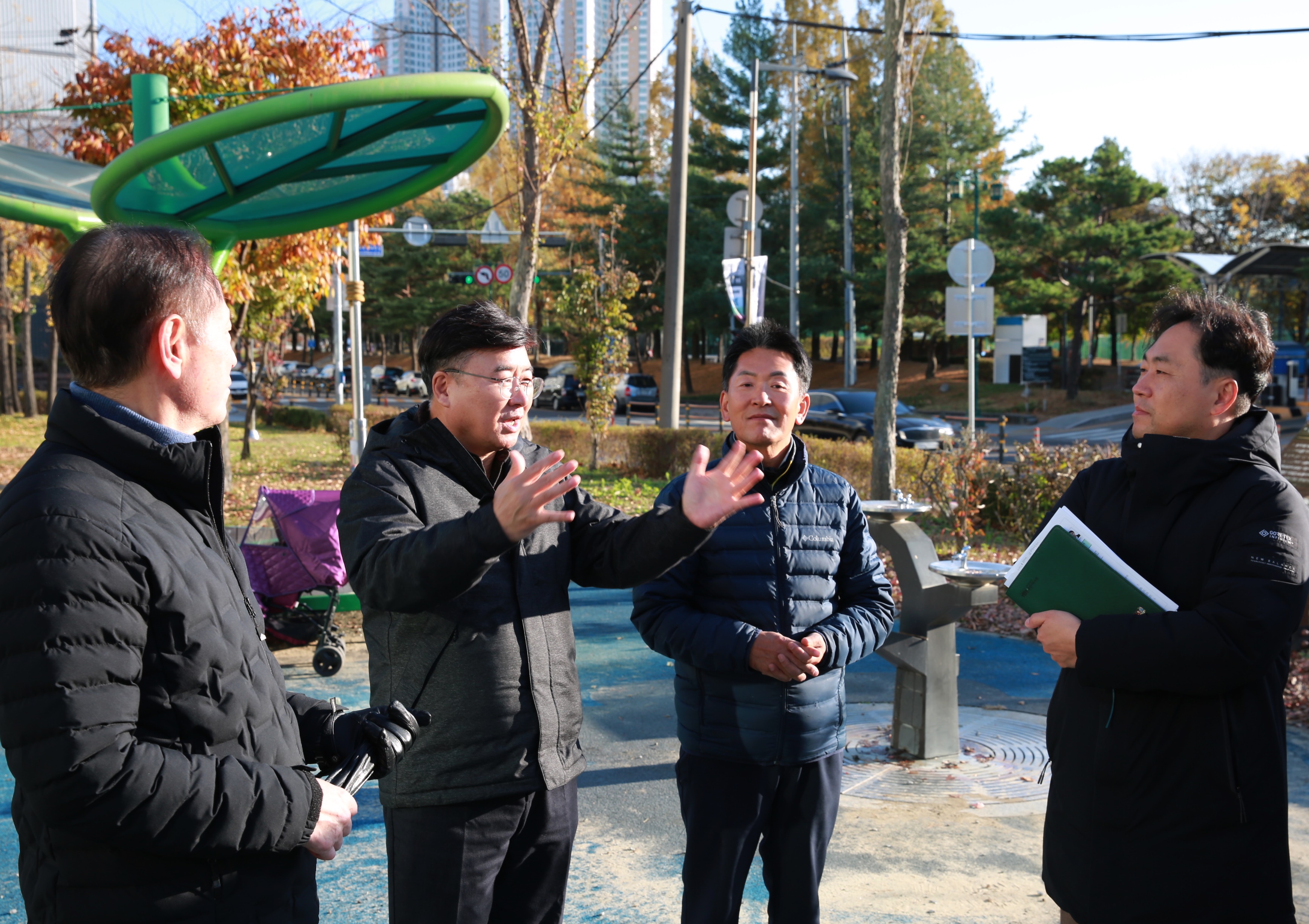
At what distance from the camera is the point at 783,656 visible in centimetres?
289

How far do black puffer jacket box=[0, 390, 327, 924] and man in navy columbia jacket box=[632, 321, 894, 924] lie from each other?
54.1 inches

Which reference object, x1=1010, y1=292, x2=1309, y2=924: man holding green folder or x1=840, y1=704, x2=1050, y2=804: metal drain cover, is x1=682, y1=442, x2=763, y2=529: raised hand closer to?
x1=1010, y1=292, x2=1309, y2=924: man holding green folder

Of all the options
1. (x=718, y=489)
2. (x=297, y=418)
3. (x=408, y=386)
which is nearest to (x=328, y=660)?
(x=718, y=489)

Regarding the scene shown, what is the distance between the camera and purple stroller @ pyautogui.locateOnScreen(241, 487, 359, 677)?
6.41 metres

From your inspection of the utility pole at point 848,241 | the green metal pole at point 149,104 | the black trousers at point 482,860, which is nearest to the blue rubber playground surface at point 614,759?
the black trousers at point 482,860

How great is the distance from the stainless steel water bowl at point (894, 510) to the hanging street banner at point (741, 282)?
11383 mm

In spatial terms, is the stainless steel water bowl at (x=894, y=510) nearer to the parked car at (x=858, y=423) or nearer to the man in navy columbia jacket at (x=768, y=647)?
the man in navy columbia jacket at (x=768, y=647)

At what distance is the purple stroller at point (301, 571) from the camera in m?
6.41

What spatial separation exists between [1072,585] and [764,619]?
0.87 m

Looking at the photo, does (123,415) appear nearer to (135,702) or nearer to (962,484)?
(135,702)

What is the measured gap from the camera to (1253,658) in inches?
92.1

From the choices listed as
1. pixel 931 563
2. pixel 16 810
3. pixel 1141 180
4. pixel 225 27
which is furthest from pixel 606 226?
pixel 16 810

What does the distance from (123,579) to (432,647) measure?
0.93 metres

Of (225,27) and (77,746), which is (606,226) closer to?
(225,27)
